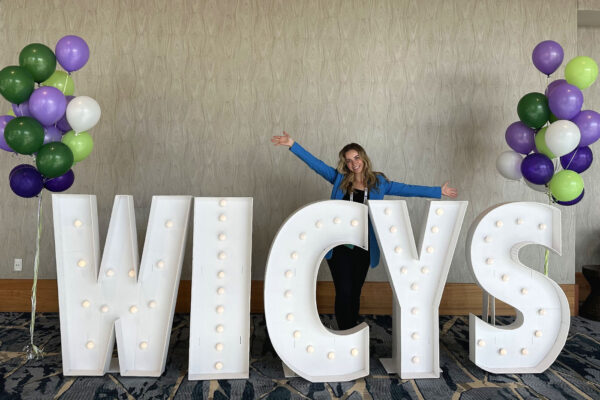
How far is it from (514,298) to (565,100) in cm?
123

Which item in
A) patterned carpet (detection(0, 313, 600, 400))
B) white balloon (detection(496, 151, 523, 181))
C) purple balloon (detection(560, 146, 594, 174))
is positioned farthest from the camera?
white balloon (detection(496, 151, 523, 181))

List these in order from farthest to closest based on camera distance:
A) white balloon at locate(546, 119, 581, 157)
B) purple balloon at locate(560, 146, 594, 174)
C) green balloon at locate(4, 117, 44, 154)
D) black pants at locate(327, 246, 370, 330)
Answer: purple balloon at locate(560, 146, 594, 174) → black pants at locate(327, 246, 370, 330) → white balloon at locate(546, 119, 581, 157) → green balloon at locate(4, 117, 44, 154)

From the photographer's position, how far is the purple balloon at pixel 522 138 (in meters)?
2.88

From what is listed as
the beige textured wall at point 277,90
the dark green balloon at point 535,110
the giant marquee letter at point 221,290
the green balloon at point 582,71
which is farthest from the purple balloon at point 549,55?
the giant marquee letter at point 221,290

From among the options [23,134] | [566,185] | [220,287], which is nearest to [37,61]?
[23,134]

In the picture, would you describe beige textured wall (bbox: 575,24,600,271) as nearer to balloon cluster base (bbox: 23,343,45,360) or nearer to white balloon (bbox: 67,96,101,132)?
white balloon (bbox: 67,96,101,132)

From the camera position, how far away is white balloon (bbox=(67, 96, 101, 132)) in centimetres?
242

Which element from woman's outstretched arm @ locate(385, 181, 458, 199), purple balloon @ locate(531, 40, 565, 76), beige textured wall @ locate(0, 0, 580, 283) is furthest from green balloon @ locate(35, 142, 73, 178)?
purple balloon @ locate(531, 40, 565, 76)

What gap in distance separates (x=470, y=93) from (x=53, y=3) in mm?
3381

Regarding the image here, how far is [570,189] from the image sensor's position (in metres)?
2.66

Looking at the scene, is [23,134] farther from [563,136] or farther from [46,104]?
[563,136]

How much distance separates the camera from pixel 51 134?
248cm

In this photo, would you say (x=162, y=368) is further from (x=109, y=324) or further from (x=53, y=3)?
(x=53, y=3)

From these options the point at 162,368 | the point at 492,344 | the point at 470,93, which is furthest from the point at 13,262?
the point at 470,93
